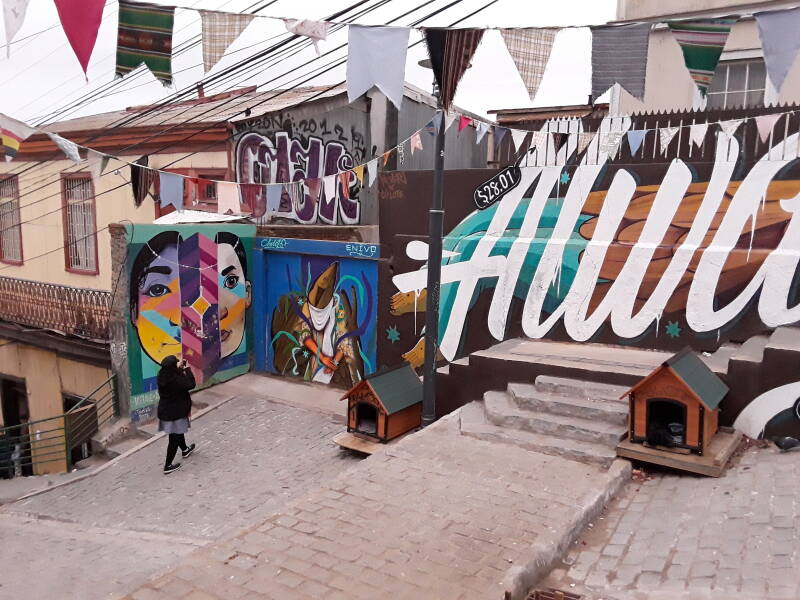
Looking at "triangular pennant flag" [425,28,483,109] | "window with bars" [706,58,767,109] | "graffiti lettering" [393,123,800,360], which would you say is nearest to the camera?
"triangular pennant flag" [425,28,483,109]

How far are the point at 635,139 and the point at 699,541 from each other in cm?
527

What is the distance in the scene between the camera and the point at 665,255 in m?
8.15

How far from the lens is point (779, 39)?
5375 mm

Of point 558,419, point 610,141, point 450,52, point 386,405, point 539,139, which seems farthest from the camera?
point 539,139

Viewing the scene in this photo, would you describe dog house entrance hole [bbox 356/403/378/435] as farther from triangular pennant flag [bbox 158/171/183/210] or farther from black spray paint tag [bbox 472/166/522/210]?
triangular pennant flag [bbox 158/171/183/210]

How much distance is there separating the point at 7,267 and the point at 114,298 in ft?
32.0

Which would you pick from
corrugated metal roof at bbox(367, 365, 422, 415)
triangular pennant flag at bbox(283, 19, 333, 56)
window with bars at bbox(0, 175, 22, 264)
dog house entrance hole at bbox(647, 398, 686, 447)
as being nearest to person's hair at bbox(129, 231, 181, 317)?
corrugated metal roof at bbox(367, 365, 422, 415)

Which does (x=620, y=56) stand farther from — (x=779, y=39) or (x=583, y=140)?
(x=583, y=140)

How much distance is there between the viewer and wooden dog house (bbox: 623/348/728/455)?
5.97 metres

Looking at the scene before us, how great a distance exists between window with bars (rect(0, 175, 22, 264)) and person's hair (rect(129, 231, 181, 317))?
896 centimetres

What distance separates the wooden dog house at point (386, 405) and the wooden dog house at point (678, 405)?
2687 millimetres

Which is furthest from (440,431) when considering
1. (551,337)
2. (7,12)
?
(7,12)

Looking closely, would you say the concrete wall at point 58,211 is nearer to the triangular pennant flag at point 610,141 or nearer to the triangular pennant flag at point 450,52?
the triangular pennant flag at point 610,141

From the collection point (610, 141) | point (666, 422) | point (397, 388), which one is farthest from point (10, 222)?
point (666, 422)
